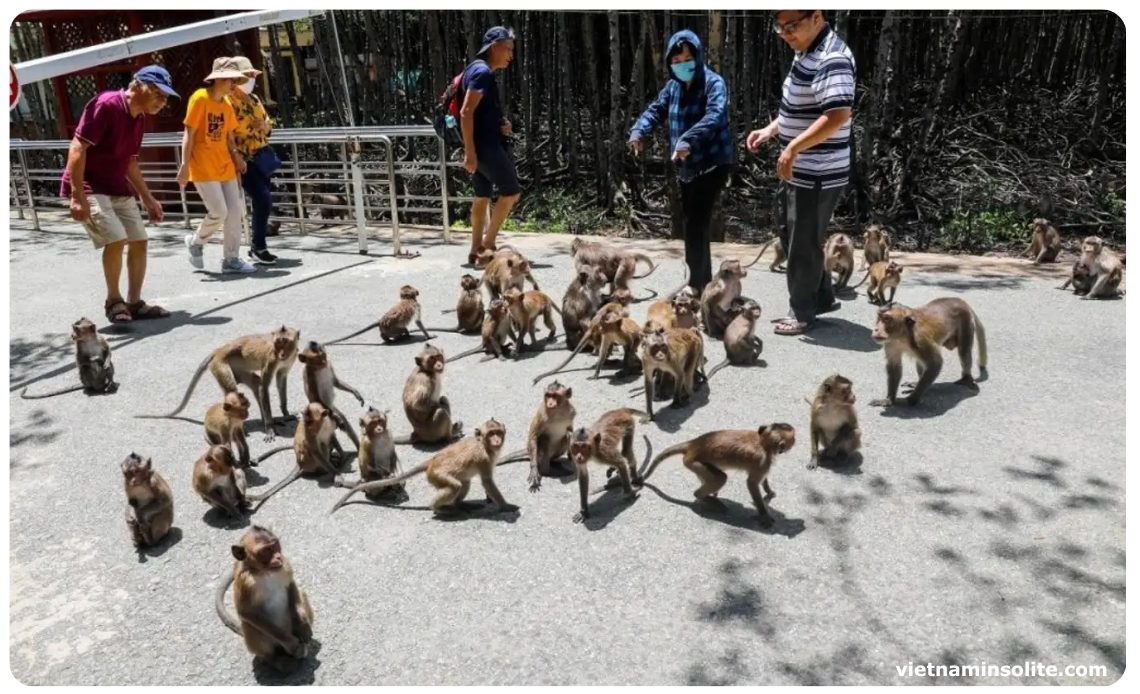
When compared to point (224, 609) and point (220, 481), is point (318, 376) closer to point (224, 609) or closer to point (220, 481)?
point (220, 481)

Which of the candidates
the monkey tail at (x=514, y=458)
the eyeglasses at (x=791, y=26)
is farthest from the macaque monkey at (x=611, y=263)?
the monkey tail at (x=514, y=458)

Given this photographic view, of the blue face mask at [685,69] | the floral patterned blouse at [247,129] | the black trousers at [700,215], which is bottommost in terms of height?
the black trousers at [700,215]

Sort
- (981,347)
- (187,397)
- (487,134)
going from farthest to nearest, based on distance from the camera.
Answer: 1. (487,134)
2. (981,347)
3. (187,397)

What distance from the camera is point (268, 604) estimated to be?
126 inches

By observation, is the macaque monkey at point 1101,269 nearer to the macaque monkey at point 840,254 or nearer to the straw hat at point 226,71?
the macaque monkey at point 840,254

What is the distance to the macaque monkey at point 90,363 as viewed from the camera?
598 centimetres

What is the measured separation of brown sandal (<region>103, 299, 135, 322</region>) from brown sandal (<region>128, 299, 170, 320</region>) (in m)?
0.13

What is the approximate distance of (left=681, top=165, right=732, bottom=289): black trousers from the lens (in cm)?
722

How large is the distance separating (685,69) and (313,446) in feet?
13.7

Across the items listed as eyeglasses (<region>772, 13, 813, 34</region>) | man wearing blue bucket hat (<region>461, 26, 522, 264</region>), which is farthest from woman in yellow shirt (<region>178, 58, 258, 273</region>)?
eyeglasses (<region>772, 13, 813, 34</region>)

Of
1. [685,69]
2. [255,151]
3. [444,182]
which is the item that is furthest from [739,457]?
[444,182]

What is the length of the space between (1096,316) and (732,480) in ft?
14.7

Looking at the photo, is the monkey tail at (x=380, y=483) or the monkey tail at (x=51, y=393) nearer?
the monkey tail at (x=380, y=483)

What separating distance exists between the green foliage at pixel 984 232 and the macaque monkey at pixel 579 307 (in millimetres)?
6478
